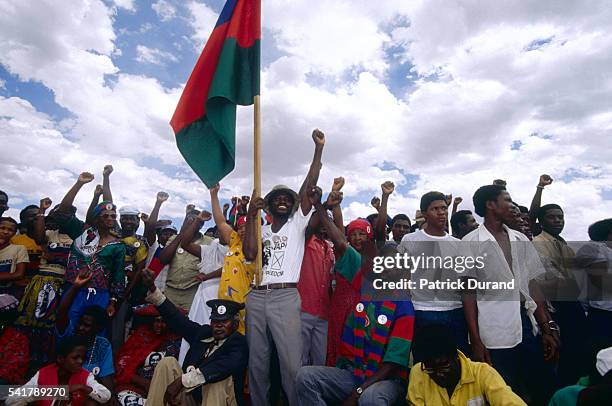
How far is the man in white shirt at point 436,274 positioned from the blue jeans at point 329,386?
0.37 metres

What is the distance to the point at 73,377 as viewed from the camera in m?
4.39

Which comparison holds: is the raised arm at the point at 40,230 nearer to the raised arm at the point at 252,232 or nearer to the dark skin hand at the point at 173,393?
the dark skin hand at the point at 173,393

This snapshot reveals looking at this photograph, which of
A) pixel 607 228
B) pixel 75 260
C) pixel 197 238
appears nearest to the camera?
pixel 607 228

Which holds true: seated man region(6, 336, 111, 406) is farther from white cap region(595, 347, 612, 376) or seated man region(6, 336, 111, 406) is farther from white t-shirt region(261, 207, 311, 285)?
white cap region(595, 347, 612, 376)

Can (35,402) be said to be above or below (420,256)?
below

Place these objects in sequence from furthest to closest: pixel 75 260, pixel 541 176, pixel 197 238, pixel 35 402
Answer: pixel 197 238 < pixel 541 176 < pixel 75 260 < pixel 35 402

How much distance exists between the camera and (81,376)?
441 centimetres

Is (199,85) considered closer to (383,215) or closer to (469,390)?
(383,215)

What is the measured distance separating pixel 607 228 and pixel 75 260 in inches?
258

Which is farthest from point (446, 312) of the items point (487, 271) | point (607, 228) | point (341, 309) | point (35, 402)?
point (35, 402)

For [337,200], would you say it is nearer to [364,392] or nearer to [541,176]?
[364,392]

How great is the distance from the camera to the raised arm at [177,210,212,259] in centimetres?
623

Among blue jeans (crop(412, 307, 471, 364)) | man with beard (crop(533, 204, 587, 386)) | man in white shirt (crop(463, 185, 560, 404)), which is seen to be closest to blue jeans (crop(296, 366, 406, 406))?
blue jeans (crop(412, 307, 471, 364))

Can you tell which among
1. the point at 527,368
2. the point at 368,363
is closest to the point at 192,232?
the point at 368,363
